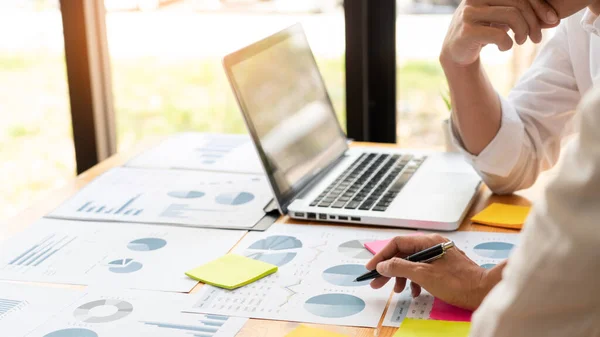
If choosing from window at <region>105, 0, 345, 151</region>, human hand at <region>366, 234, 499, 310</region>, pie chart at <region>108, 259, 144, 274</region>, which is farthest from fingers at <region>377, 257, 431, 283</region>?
window at <region>105, 0, 345, 151</region>

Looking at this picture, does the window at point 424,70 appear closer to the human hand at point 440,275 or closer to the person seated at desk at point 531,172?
the person seated at desk at point 531,172

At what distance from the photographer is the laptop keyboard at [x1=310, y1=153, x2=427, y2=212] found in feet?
4.54

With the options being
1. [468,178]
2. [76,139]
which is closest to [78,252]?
[468,178]

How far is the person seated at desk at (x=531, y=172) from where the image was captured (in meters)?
0.53

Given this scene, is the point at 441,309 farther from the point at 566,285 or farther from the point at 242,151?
the point at 242,151

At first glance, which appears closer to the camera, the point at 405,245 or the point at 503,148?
the point at 405,245

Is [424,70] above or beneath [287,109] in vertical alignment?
beneath

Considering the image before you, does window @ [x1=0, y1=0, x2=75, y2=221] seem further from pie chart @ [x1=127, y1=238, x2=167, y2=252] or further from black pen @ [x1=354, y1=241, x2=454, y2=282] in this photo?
black pen @ [x1=354, y1=241, x2=454, y2=282]

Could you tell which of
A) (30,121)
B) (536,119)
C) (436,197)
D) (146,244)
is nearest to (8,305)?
(146,244)

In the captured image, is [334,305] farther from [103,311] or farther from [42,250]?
[42,250]

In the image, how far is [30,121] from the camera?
12.8 ft

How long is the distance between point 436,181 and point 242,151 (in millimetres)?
481

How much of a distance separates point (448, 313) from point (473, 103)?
21.3 inches

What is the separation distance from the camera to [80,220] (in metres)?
1.38
